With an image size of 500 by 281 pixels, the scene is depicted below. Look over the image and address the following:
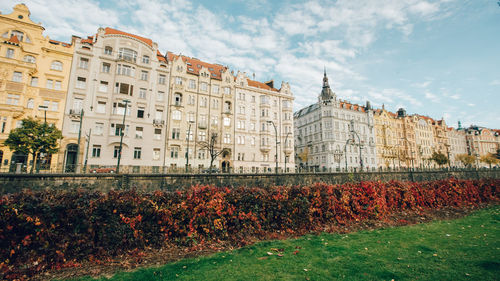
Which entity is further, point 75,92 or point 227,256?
point 75,92

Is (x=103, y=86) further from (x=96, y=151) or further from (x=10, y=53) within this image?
(x=10, y=53)

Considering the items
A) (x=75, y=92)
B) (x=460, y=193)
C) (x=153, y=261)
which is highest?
(x=75, y=92)

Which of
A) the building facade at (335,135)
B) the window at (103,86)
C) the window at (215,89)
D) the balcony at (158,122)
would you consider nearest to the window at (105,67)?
the window at (103,86)

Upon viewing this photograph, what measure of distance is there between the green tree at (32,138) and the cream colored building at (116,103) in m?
4.88

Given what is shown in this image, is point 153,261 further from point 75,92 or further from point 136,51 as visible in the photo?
point 136,51

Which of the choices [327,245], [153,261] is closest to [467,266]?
[327,245]

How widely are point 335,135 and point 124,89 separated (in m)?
53.8

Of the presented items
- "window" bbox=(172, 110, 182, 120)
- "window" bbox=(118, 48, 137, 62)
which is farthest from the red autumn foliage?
"window" bbox=(118, 48, 137, 62)

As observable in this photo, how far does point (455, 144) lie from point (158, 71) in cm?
12281

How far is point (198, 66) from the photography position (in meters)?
47.3

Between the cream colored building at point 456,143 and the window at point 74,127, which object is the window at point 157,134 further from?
the cream colored building at point 456,143

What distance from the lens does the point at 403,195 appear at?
13047mm

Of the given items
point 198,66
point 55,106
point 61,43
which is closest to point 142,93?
point 55,106

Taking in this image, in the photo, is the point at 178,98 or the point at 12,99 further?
the point at 178,98
